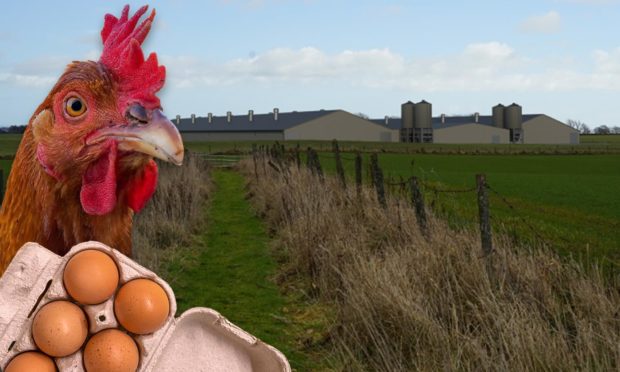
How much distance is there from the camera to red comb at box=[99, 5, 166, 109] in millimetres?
2074

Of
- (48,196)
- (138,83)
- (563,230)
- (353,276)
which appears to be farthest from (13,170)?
(563,230)

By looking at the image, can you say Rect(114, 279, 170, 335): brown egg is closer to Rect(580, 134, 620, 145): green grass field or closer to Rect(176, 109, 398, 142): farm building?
Rect(176, 109, 398, 142): farm building

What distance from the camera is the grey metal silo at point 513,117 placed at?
76.4 metres

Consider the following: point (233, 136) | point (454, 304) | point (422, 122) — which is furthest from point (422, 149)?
point (454, 304)

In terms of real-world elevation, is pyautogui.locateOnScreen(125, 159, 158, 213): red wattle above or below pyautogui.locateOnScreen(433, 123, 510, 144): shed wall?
below

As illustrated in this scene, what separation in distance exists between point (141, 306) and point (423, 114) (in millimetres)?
71365

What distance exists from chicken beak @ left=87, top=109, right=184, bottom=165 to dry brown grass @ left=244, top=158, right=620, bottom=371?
7.64 feet

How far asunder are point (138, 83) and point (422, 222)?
5.35 m

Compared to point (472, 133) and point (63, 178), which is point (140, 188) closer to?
point (63, 178)

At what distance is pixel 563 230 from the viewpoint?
12.3 meters

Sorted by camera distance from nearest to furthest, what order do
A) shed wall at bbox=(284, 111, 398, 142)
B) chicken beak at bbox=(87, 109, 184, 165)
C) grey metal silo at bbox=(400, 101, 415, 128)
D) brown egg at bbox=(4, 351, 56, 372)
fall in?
1. brown egg at bbox=(4, 351, 56, 372)
2. chicken beak at bbox=(87, 109, 184, 165)
3. shed wall at bbox=(284, 111, 398, 142)
4. grey metal silo at bbox=(400, 101, 415, 128)

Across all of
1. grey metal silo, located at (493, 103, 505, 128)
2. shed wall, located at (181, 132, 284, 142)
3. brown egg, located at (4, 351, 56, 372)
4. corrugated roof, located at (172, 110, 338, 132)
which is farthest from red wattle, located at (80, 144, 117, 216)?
grey metal silo, located at (493, 103, 505, 128)

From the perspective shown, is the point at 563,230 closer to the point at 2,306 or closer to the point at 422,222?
the point at 422,222

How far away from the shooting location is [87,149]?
2037 mm
